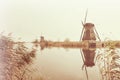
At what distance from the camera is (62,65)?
2254 millimetres

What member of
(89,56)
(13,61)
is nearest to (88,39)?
(89,56)

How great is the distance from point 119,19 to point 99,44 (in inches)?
8.0

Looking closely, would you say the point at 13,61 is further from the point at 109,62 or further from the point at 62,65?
the point at 109,62

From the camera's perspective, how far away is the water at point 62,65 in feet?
7.30

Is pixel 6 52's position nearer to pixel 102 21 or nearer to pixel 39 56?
pixel 39 56

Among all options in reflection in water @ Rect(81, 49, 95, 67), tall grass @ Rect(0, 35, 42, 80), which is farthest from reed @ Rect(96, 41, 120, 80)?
tall grass @ Rect(0, 35, 42, 80)

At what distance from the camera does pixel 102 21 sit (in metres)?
2.20

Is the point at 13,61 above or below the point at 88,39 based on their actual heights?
below

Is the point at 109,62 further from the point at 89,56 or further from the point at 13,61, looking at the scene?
the point at 13,61

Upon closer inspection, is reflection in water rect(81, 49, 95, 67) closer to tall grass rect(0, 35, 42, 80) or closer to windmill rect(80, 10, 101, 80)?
windmill rect(80, 10, 101, 80)

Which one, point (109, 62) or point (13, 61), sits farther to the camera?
point (13, 61)

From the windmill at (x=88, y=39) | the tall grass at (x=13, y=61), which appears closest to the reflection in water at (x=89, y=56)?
the windmill at (x=88, y=39)

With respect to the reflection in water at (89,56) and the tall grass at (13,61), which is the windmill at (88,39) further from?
the tall grass at (13,61)

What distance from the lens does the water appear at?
7.30 ft
